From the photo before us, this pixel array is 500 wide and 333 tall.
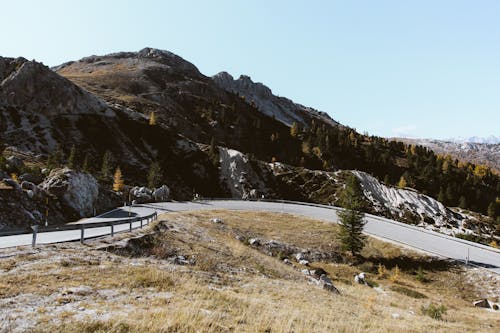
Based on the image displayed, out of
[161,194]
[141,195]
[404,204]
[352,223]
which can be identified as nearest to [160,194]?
A: [161,194]

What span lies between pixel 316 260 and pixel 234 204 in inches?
1034

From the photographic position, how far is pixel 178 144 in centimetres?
8888

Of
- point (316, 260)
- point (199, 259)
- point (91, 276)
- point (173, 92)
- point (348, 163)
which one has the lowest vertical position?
point (316, 260)

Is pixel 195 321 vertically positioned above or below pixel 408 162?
below

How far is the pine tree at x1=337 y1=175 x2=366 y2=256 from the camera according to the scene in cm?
3441

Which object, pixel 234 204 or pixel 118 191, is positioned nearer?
pixel 118 191

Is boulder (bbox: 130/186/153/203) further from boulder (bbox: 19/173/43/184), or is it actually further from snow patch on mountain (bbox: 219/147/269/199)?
snow patch on mountain (bbox: 219/147/269/199)

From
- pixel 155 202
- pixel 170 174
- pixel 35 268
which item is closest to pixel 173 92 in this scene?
pixel 170 174

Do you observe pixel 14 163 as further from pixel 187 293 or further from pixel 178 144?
pixel 178 144

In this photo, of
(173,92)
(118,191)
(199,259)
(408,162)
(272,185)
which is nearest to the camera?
(199,259)

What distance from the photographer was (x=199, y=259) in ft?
63.4

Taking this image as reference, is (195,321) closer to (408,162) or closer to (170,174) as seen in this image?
(170,174)

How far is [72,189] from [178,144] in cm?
5520

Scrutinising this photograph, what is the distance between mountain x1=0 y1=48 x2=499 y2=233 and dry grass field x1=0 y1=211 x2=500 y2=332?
17468 millimetres
